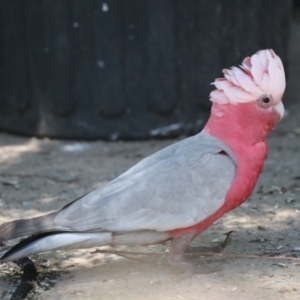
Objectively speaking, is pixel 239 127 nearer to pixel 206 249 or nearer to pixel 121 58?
pixel 206 249

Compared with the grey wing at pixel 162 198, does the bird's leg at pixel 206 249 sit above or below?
below

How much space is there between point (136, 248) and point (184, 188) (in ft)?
2.04

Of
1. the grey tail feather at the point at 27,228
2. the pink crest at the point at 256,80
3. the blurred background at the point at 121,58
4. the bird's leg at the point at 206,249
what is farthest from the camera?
the blurred background at the point at 121,58

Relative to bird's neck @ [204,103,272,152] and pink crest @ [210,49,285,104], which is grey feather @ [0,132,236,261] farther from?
pink crest @ [210,49,285,104]

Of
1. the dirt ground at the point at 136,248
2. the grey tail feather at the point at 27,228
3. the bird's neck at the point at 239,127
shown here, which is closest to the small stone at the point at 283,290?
the dirt ground at the point at 136,248

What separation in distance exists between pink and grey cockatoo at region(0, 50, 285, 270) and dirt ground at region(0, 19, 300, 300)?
192mm

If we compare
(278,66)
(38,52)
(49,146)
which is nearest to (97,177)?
(49,146)

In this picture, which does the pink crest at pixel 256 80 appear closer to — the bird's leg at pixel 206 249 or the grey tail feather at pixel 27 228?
the bird's leg at pixel 206 249

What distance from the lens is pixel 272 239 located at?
3.32 meters

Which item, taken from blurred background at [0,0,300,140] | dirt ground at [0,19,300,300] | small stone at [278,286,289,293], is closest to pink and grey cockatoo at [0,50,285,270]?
dirt ground at [0,19,300,300]

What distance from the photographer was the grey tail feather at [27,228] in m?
2.74

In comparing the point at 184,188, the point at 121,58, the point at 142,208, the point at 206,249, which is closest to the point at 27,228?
the point at 142,208

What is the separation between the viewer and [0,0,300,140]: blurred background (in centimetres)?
478

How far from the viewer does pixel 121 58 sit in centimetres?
485
